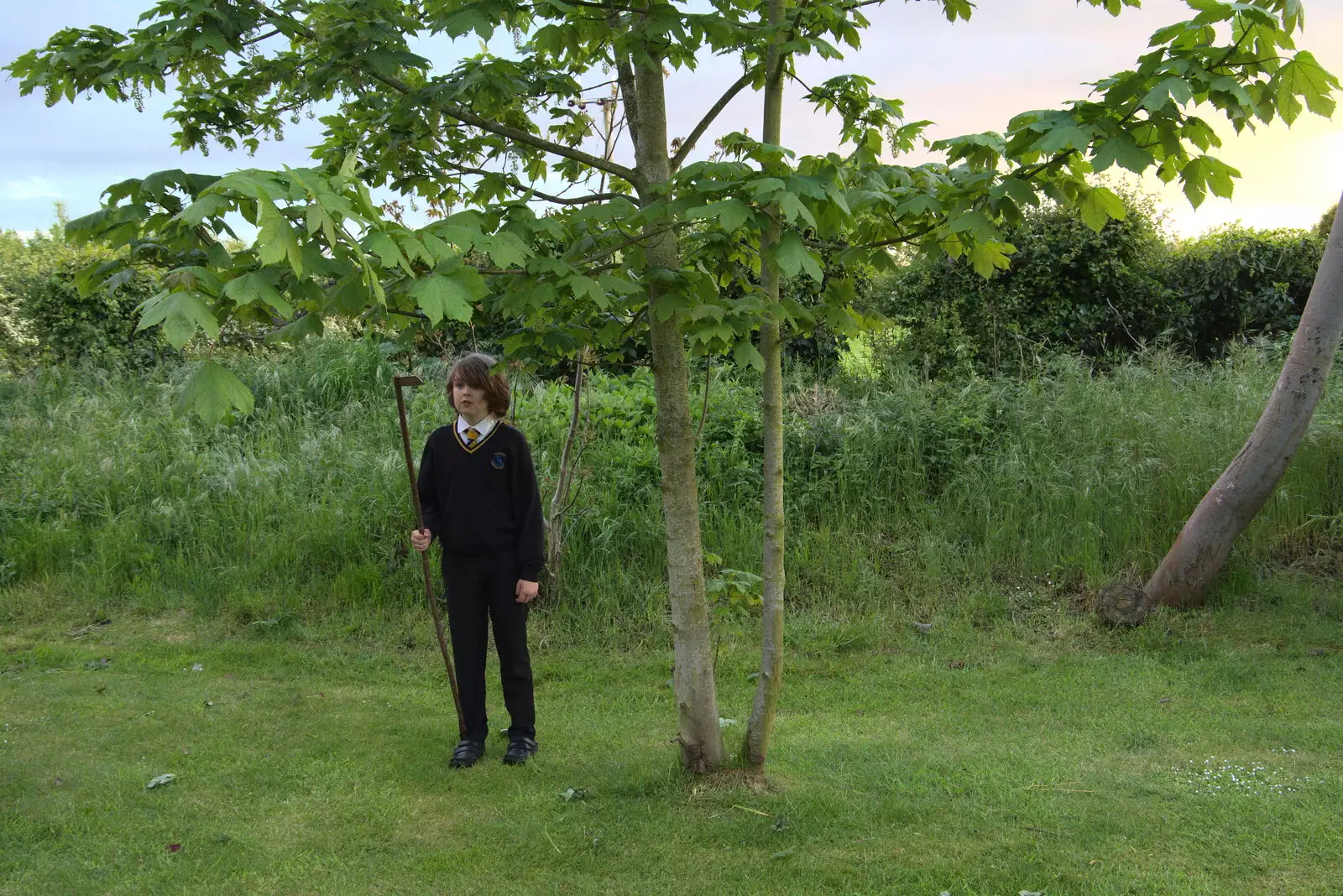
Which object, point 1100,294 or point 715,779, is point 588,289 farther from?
point 1100,294

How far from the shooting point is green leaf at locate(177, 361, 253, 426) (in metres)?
2.12

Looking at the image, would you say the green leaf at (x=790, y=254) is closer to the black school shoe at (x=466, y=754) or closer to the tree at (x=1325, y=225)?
the black school shoe at (x=466, y=754)

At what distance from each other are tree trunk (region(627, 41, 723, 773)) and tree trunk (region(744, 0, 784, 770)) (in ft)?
0.64

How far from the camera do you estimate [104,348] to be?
37.8 ft

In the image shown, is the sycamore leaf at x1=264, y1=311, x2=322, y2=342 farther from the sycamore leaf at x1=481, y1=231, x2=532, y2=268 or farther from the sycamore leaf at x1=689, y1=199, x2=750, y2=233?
the sycamore leaf at x1=689, y1=199, x2=750, y2=233

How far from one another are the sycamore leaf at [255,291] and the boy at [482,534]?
2.25 meters

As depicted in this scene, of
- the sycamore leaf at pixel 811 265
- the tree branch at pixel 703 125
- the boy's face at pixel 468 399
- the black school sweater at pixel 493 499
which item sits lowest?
the black school sweater at pixel 493 499

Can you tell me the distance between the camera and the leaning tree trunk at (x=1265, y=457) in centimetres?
634

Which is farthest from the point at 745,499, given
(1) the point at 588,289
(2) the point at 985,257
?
(1) the point at 588,289

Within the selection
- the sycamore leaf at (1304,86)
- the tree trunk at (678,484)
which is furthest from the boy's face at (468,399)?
the sycamore leaf at (1304,86)

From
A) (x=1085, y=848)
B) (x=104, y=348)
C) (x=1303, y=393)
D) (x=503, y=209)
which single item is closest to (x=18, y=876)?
(x=503, y=209)

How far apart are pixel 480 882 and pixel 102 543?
5.37m

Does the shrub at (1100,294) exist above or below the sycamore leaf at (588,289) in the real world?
above

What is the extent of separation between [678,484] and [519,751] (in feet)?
5.08
